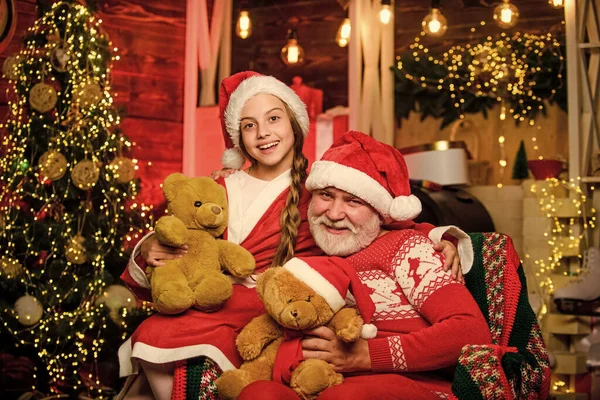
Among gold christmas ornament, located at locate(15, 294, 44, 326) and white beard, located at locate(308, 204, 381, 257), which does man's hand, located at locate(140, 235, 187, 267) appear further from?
gold christmas ornament, located at locate(15, 294, 44, 326)

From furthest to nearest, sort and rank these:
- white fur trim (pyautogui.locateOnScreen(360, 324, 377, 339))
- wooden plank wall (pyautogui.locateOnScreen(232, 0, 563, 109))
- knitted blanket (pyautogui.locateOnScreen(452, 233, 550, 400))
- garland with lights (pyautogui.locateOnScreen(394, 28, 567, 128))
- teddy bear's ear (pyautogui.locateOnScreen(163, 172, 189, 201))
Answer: wooden plank wall (pyautogui.locateOnScreen(232, 0, 563, 109)) < garland with lights (pyautogui.locateOnScreen(394, 28, 567, 128)) < teddy bear's ear (pyautogui.locateOnScreen(163, 172, 189, 201)) < white fur trim (pyautogui.locateOnScreen(360, 324, 377, 339)) < knitted blanket (pyautogui.locateOnScreen(452, 233, 550, 400))

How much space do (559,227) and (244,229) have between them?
257cm

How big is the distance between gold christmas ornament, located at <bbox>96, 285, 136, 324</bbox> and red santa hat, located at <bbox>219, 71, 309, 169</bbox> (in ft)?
4.97

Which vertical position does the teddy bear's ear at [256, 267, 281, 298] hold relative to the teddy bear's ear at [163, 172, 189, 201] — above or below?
below

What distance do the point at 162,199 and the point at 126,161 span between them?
129 cm

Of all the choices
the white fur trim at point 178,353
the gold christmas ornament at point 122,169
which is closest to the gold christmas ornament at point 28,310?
the gold christmas ornament at point 122,169

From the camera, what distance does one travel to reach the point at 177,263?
2.27 metres

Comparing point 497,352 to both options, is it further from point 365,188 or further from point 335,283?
point 365,188

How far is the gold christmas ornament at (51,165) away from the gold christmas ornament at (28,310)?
0.60 m

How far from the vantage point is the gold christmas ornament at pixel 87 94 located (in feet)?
12.9

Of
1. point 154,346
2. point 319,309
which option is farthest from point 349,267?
point 154,346

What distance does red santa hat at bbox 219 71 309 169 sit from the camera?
2.63 metres

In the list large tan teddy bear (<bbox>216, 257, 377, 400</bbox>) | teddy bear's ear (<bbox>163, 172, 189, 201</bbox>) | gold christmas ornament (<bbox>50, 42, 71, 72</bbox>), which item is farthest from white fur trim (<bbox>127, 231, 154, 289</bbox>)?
gold christmas ornament (<bbox>50, 42, 71, 72</bbox>)

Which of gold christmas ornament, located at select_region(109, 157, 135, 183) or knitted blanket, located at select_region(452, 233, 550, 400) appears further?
gold christmas ornament, located at select_region(109, 157, 135, 183)
